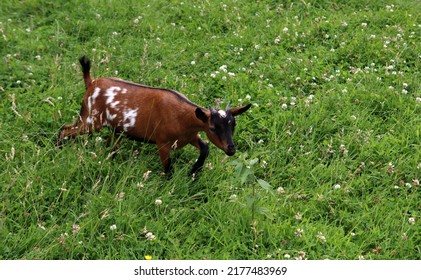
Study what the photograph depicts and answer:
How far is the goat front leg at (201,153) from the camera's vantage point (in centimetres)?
605

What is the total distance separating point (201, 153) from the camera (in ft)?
19.8

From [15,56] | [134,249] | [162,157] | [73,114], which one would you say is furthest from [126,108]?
[15,56]

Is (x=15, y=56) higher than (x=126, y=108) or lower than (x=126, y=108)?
lower

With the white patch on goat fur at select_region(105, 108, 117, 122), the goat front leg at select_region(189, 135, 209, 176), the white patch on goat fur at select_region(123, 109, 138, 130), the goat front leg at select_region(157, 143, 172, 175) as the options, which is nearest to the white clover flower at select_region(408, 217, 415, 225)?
the goat front leg at select_region(189, 135, 209, 176)

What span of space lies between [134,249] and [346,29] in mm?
5853

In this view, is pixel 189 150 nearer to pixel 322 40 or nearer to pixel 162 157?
pixel 162 157

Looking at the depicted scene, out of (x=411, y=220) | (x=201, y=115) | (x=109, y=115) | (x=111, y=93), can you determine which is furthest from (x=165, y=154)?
(x=411, y=220)

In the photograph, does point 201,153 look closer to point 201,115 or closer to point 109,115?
point 201,115

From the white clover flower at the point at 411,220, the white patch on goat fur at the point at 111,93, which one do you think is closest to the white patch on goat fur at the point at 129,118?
the white patch on goat fur at the point at 111,93

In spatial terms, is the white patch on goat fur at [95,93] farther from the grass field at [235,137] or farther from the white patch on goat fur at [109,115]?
the grass field at [235,137]

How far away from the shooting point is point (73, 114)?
7141mm

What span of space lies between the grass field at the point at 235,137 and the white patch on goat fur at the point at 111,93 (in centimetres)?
47

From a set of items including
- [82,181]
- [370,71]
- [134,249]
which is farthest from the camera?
[370,71]

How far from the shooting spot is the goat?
18.5 feet
